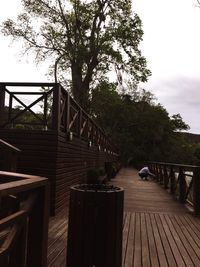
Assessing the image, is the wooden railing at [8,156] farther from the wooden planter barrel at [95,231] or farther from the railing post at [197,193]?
the railing post at [197,193]

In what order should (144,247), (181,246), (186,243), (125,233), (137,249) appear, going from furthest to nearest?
(125,233) → (186,243) → (181,246) → (144,247) → (137,249)

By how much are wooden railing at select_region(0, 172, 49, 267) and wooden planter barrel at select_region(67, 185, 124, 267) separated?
0.63 m

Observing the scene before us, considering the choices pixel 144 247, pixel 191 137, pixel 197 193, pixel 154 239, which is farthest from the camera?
pixel 191 137

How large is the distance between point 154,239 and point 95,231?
2804 millimetres

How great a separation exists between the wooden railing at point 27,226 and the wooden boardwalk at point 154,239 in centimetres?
179

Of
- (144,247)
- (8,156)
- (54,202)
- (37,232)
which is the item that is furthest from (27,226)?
(54,202)

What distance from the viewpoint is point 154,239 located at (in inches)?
224

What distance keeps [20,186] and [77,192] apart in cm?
121

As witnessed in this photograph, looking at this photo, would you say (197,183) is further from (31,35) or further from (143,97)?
(143,97)

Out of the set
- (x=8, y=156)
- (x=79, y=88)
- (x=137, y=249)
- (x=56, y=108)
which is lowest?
(x=137, y=249)

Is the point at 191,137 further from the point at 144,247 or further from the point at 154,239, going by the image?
the point at 144,247

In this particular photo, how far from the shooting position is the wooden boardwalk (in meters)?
4.52

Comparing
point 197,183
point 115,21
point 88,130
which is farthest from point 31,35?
point 197,183

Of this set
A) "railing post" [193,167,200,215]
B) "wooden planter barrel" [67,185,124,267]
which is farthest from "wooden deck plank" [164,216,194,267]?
"wooden planter barrel" [67,185,124,267]
